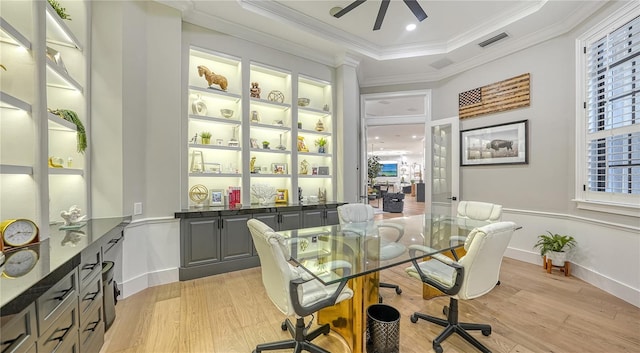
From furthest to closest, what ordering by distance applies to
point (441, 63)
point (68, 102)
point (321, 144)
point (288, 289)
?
point (441, 63)
point (321, 144)
point (68, 102)
point (288, 289)

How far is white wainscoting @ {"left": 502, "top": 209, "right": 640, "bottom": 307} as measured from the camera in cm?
255

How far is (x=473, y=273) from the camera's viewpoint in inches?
68.5

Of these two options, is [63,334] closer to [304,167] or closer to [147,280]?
[147,280]

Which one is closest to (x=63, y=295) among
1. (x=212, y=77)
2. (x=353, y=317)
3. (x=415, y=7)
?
(x=353, y=317)

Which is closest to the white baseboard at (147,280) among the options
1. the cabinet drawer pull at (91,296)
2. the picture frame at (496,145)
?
the cabinet drawer pull at (91,296)

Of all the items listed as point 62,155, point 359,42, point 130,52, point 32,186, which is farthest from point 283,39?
point 32,186

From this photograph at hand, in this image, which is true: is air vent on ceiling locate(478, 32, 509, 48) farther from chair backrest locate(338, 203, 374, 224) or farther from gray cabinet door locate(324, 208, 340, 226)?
gray cabinet door locate(324, 208, 340, 226)

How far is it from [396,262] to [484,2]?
11.6 feet

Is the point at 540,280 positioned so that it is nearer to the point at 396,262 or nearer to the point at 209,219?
the point at 396,262

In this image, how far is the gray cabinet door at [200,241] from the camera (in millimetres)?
3006

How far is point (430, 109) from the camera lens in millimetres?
4992

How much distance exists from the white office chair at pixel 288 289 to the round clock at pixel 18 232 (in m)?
1.34

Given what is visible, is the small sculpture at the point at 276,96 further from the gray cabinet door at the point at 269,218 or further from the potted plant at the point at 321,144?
the gray cabinet door at the point at 269,218

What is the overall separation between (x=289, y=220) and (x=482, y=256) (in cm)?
251
